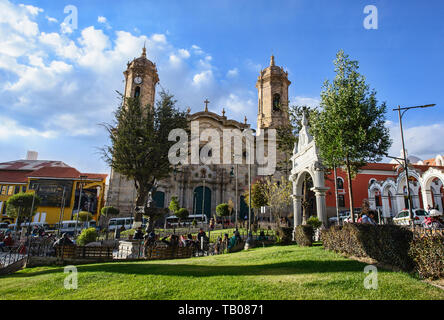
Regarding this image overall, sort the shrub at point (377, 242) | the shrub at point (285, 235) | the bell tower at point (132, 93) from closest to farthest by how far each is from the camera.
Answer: the shrub at point (377, 242) → the shrub at point (285, 235) → the bell tower at point (132, 93)

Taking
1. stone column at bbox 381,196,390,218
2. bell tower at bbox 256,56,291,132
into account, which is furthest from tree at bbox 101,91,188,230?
stone column at bbox 381,196,390,218

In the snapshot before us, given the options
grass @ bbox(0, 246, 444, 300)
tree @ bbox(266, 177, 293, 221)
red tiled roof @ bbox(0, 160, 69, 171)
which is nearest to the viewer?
grass @ bbox(0, 246, 444, 300)

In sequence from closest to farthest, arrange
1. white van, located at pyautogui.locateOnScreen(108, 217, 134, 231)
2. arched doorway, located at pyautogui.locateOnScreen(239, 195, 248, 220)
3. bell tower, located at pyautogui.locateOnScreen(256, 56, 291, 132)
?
white van, located at pyautogui.locateOnScreen(108, 217, 134, 231) → arched doorway, located at pyautogui.locateOnScreen(239, 195, 248, 220) → bell tower, located at pyautogui.locateOnScreen(256, 56, 291, 132)

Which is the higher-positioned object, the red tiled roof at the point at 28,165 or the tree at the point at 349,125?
the red tiled roof at the point at 28,165

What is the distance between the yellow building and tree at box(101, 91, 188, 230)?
1636 cm

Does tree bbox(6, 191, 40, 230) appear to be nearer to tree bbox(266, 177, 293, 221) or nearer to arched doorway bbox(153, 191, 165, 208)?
arched doorway bbox(153, 191, 165, 208)

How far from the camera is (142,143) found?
1980 cm

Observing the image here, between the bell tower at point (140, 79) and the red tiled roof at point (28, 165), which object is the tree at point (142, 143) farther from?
the red tiled roof at point (28, 165)

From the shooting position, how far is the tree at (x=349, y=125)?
1157 cm

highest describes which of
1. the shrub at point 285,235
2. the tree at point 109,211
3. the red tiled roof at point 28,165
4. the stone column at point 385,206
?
the red tiled roof at point 28,165

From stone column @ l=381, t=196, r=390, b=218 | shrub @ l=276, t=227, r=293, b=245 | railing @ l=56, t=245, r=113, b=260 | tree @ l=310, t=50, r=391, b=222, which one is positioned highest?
tree @ l=310, t=50, r=391, b=222

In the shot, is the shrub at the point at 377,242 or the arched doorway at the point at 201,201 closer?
the shrub at the point at 377,242

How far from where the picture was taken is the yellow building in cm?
3381

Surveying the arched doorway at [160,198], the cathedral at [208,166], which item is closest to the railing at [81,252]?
the cathedral at [208,166]
